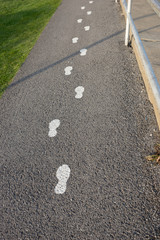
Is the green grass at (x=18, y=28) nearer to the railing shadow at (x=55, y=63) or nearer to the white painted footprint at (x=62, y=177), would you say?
the railing shadow at (x=55, y=63)

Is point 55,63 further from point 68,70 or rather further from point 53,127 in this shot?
point 53,127

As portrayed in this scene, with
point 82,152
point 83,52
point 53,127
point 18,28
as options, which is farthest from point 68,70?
point 18,28

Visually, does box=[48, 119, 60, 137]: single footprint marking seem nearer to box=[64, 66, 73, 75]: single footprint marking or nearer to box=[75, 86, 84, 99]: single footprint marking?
box=[75, 86, 84, 99]: single footprint marking

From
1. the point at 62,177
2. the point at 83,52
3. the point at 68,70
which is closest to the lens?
the point at 62,177

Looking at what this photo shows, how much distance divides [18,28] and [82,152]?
19.7ft

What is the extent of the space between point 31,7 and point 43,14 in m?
1.65

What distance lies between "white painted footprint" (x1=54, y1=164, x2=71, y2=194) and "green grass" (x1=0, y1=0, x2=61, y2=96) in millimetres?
2282

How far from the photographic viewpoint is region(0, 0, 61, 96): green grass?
456cm

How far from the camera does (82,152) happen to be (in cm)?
232

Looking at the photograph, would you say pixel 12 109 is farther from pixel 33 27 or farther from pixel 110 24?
pixel 33 27

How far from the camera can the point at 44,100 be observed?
10.6 feet

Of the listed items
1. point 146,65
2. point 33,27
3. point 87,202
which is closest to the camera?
point 87,202

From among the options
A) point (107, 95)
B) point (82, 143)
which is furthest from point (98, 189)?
point (107, 95)

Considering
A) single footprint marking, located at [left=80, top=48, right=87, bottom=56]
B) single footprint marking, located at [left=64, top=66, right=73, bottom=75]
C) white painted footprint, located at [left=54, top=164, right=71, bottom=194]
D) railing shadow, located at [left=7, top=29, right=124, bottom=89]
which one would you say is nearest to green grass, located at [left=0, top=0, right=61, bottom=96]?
railing shadow, located at [left=7, top=29, right=124, bottom=89]
